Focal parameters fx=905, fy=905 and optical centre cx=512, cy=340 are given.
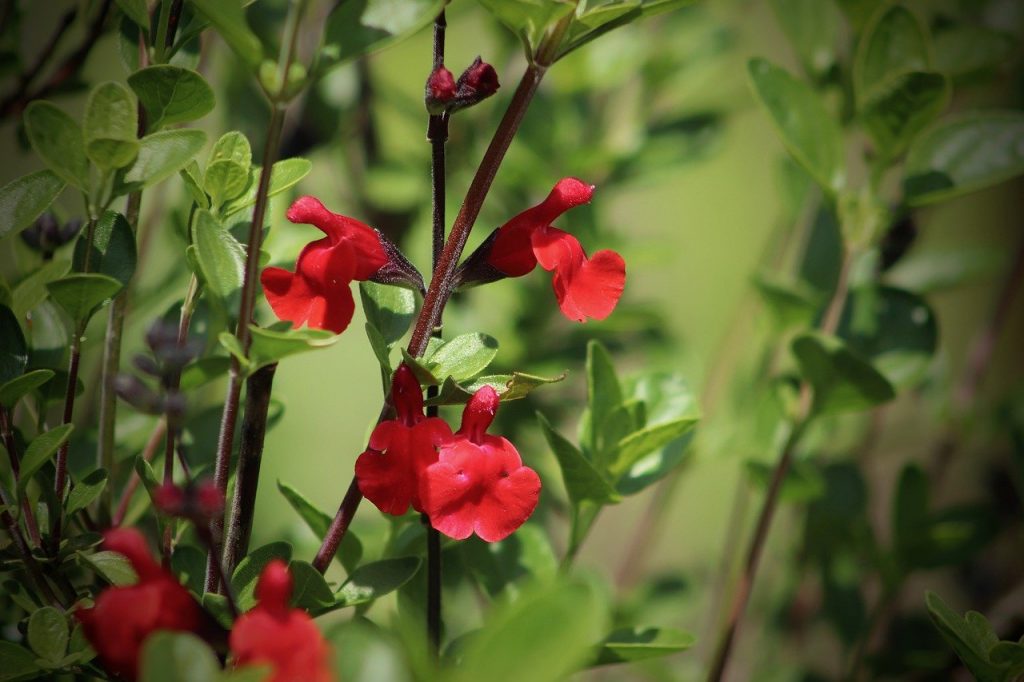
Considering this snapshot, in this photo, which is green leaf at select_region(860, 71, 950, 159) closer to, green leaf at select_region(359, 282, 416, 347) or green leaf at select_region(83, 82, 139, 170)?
green leaf at select_region(359, 282, 416, 347)

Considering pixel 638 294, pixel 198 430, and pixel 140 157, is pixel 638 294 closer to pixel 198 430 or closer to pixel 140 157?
pixel 198 430

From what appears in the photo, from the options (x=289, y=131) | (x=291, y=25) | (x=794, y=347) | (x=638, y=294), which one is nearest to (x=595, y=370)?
(x=794, y=347)

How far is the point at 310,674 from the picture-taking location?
30cm

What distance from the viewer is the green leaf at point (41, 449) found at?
1.28ft

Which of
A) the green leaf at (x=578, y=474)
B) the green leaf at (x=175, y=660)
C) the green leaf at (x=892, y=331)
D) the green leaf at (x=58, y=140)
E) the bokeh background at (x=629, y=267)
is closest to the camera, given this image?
the green leaf at (x=175, y=660)

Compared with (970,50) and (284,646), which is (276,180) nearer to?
(284,646)

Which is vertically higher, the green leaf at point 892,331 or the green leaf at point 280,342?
the green leaf at point 280,342

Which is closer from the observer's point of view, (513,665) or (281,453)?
(513,665)

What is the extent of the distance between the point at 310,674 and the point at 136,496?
0.29 meters

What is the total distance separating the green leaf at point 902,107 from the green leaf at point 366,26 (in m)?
0.34

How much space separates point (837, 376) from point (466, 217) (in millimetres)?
356

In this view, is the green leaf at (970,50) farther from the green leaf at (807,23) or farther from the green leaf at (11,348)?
the green leaf at (11,348)

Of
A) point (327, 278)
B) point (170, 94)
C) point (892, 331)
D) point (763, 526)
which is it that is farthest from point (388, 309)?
point (892, 331)

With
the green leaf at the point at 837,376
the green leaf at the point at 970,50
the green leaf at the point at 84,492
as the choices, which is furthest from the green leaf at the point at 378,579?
the green leaf at the point at 970,50
